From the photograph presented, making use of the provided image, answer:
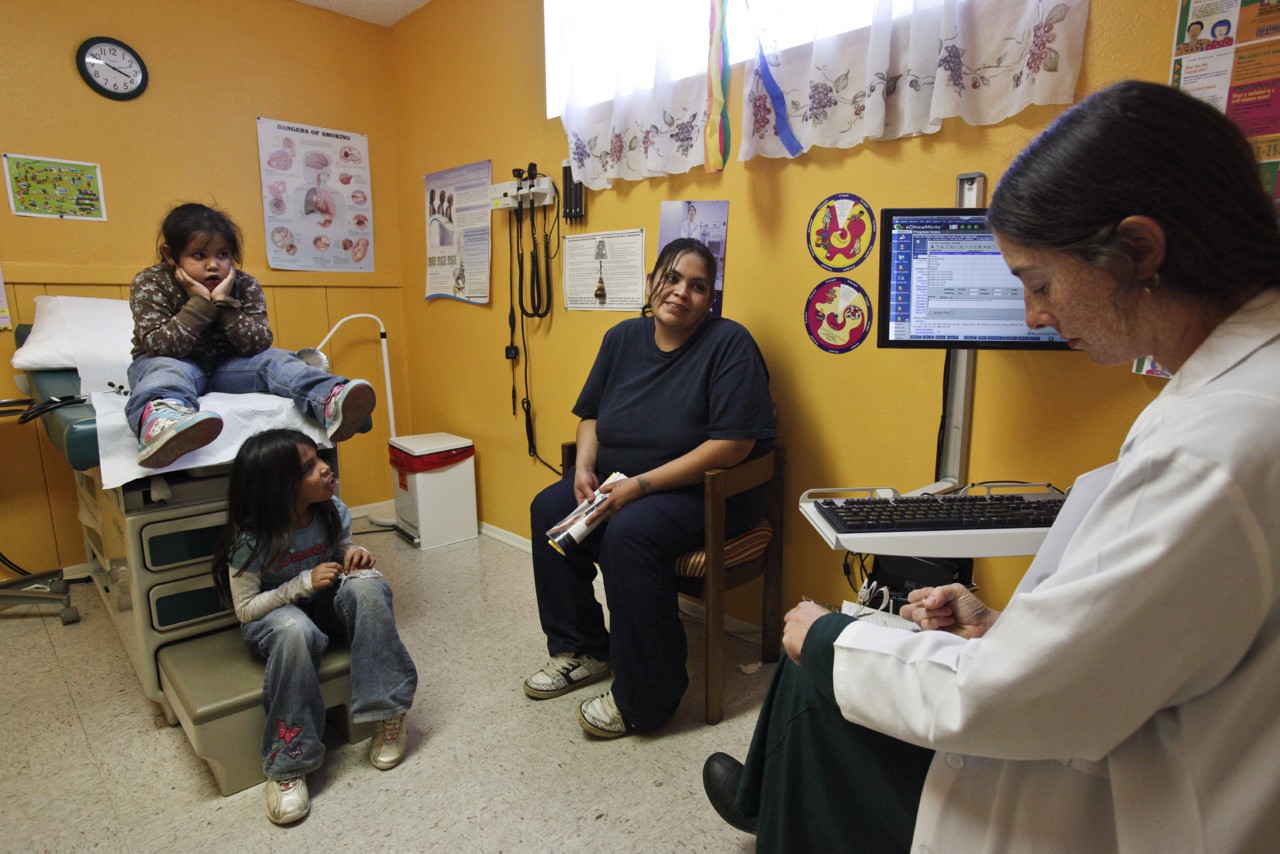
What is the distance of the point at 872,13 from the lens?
5.59 ft

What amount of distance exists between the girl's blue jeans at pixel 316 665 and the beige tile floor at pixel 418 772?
135 millimetres

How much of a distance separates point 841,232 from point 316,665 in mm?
1675

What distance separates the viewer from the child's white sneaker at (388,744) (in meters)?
1.66

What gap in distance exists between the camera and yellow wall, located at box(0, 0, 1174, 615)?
167cm

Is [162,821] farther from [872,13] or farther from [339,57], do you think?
[339,57]

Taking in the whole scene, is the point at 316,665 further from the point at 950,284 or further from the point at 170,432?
the point at 950,284

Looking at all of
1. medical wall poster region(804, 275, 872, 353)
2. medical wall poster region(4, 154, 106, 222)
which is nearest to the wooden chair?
medical wall poster region(804, 275, 872, 353)

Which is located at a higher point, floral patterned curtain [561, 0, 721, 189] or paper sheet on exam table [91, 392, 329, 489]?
floral patterned curtain [561, 0, 721, 189]

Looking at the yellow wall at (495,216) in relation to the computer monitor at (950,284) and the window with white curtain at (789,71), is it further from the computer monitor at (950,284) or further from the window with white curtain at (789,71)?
the computer monitor at (950,284)

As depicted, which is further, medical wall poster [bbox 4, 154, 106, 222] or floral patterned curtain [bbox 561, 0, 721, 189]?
medical wall poster [bbox 4, 154, 106, 222]

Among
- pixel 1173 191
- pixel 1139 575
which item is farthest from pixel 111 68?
pixel 1139 575

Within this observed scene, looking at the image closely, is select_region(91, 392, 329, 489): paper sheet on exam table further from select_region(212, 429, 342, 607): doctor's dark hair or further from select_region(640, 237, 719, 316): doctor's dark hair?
select_region(640, 237, 719, 316): doctor's dark hair

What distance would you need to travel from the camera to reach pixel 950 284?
1.51m

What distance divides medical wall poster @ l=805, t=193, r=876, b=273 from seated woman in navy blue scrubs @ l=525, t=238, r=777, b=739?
290 millimetres
